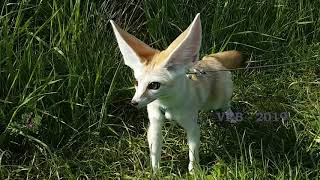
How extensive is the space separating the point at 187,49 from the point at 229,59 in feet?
2.93

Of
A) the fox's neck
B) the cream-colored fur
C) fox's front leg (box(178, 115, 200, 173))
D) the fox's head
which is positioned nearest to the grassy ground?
fox's front leg (box(178, 115, 200, 173))

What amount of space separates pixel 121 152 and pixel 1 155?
67 centimetres

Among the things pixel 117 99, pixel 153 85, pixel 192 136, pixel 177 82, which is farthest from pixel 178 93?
pixel 117 99

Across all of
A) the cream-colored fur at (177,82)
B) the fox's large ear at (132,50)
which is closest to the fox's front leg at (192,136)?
the cream-colored fur at (177,82)

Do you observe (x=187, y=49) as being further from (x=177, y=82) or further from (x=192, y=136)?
(x=192, y=136)

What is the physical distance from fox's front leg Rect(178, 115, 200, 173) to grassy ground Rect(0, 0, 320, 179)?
0.07 meters

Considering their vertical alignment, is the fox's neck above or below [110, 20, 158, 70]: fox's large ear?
below

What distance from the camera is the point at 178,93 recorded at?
2914mm

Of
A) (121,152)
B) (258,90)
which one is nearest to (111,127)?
(121,152)

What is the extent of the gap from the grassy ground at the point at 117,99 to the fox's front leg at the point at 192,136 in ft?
0.24

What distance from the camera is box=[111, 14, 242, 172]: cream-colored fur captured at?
108 inches

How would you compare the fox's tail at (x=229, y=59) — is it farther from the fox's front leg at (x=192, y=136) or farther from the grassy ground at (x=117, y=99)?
the fox's front leg at (x=192, y=136)

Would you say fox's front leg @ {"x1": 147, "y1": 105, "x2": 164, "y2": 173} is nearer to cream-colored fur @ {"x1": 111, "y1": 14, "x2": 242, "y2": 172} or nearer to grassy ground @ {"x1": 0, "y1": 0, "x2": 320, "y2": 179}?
cream-colored fur @ {"x1": 111, "y1": 14, "x2": 242, "y2": 172}

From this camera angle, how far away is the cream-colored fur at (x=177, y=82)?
2734 mm
